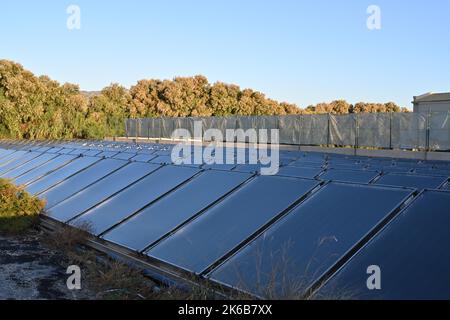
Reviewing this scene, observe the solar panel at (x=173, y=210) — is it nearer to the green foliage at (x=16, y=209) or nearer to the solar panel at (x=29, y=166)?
Result: the green foliage at (x=16, y=209)

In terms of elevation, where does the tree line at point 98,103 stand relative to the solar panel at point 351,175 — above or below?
above

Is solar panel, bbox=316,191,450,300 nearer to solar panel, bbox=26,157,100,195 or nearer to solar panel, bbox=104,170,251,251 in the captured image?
solar panel, bbox=104,170,251,251

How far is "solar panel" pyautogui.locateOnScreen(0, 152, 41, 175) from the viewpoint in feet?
52.9

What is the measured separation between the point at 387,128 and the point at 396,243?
24213 millimetres

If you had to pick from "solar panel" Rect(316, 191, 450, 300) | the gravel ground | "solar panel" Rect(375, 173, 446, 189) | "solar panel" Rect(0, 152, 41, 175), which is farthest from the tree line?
"solar panel" Rect(316, 191, 450, 300)

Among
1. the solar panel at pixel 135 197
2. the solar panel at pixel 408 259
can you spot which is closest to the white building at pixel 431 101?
the solar panel at pixel 135 197

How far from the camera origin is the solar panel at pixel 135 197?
7.33 meters

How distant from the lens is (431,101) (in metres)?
47.2

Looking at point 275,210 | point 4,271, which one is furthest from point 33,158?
point 275,210

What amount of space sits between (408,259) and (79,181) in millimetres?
8087

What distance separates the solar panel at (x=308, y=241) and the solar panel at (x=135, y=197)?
9.30 feet

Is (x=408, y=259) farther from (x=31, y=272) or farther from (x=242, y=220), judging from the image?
(x=31, y=272)

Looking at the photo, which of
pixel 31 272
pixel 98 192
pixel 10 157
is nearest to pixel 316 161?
pixel 98 192

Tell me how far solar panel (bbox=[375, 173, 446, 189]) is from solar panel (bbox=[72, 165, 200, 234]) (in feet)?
12.1
